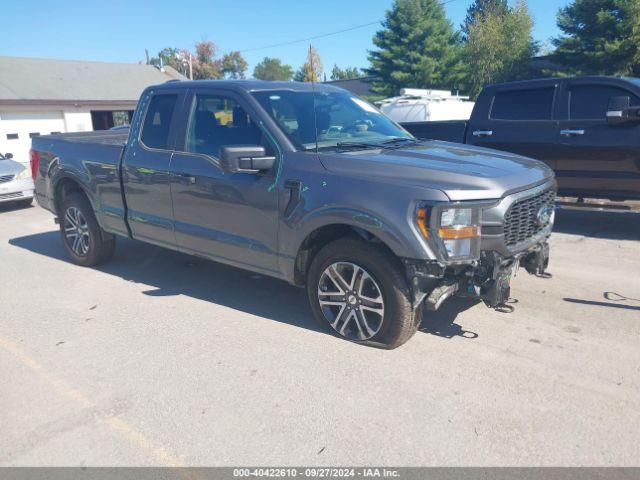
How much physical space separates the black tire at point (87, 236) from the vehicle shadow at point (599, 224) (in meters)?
6.07

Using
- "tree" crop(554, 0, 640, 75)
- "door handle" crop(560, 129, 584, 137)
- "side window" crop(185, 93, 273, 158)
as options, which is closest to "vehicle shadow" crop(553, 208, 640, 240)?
"door handle" crop(560, 129, 584, 137)

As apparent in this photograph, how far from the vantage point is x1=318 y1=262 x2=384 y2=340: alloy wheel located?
13.4ft

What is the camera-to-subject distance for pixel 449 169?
3.82 meters

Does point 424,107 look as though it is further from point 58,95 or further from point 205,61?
point 205,61

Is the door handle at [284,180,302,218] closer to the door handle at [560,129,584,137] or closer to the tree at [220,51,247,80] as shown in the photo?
the door handle at [560,129,584,137]

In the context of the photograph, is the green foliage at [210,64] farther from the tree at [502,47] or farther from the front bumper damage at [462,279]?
the front bumper damage at [462,279]

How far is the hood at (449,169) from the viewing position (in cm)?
368

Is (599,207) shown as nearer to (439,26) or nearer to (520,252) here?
(520,252)

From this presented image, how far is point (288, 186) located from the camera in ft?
14.0

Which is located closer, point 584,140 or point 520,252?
point 520,252

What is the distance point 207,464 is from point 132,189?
3453mm

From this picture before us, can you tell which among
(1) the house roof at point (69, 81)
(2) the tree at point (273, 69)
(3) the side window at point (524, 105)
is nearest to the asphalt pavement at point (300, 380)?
(3) the side window at point (524, 105)

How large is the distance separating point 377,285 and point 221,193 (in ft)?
5.38

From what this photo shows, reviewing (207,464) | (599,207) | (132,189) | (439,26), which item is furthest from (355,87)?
(207,464)
